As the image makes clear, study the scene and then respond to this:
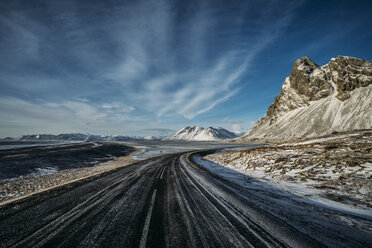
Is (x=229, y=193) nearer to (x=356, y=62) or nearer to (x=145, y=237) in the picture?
(x=145, y=237)

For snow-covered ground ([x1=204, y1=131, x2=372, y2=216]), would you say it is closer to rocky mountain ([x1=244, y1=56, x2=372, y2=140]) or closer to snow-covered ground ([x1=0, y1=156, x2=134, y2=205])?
snow-covered ground ([x1=0, y1=156, x2=134, y2=205])

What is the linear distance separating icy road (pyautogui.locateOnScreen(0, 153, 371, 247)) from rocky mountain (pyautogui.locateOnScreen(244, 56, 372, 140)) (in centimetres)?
8233

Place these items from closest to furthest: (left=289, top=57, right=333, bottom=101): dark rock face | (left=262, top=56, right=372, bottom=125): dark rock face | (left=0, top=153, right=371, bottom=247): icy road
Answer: (left=0, top=153, right=371, bottom=247): icy road → (left=262, top=56, right=372, bottom=125): dark rock face → (left=289, top=57, right=333, bottom=101): dark rock face

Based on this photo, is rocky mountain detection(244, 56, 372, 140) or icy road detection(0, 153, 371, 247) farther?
rocky mountain detection(244, 56, 372, 140)

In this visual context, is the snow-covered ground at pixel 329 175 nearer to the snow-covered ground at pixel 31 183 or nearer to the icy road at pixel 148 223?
the icy road at pixel 148 223

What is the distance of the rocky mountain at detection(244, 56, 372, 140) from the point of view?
6606 centimetres

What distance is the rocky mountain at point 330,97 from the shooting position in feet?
217

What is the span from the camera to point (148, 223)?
4.05 meters

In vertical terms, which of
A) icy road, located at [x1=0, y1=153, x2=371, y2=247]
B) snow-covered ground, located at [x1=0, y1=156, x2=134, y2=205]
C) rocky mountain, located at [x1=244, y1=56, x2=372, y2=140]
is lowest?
snow-covered ground, located at [x1=0, y1=156, x2=134, y2=205]

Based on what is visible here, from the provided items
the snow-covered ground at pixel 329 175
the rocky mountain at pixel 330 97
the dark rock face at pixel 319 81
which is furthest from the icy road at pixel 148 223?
the dark rock face at pixel 319 81

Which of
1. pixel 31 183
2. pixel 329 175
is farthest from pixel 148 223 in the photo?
pixel 31 183

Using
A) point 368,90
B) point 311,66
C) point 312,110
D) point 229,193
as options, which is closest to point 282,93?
point 311,66

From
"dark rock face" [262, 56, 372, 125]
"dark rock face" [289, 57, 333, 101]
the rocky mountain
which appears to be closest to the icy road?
the rocky mountain

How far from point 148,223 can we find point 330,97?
117 m
